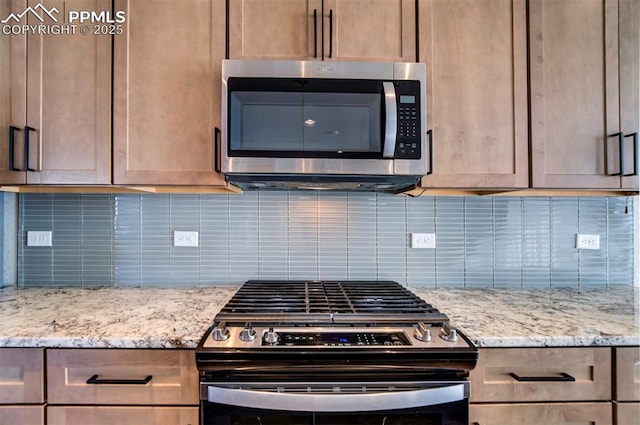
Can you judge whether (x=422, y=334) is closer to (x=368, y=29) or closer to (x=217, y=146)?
(x=217, y=146)

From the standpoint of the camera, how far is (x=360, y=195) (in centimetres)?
179

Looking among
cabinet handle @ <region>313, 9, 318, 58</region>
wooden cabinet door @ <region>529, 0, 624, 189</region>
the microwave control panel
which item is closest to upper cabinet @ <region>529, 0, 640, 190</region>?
wooden cabinet door @ <region>529, 0, 624, 189</region>

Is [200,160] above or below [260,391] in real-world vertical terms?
above

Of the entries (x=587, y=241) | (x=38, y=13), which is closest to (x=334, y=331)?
(x=587, y=241)

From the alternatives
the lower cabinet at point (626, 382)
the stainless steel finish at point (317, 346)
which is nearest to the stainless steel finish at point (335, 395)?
the stainless steel finish at point (317, 346)

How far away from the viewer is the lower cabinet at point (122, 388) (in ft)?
3.44

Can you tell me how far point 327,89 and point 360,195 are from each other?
2.09ft

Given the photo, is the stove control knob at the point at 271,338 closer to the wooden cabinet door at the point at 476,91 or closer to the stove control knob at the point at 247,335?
the stove control knob at the point at 247,335

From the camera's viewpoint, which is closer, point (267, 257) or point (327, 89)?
point (327, 89)

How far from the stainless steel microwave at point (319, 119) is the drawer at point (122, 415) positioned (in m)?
0.84

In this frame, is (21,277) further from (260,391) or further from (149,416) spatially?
(260,391)

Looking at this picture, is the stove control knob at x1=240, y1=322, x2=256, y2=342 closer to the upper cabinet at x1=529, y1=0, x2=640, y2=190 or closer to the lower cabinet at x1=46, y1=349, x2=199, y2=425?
the lower cabinet at x1=46, y1=349, x2=199, y2=425

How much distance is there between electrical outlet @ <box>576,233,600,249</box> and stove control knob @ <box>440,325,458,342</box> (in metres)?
1.20

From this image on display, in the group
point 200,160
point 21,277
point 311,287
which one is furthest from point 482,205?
point 21,277
